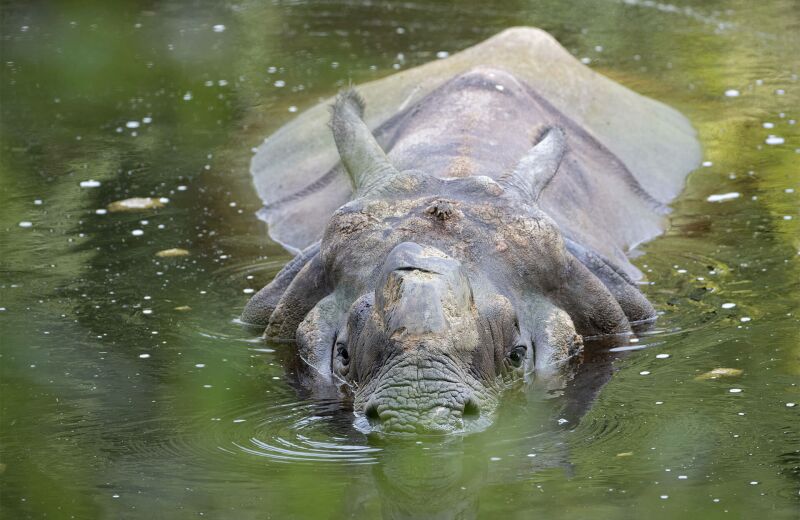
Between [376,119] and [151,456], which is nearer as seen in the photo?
[151,456]

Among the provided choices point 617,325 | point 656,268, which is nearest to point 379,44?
point 656,268

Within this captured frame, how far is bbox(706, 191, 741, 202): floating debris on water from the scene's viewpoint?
11773 mm

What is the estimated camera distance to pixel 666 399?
7770mm

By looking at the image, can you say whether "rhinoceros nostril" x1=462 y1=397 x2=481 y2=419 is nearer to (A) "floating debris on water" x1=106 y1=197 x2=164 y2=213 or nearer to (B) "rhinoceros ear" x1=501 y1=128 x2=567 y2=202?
(B) "rhinoceros ear" x1=501 y1=128 x2=567 y2=202

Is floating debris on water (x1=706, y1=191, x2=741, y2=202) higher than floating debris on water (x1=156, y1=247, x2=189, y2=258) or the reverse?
the reverse

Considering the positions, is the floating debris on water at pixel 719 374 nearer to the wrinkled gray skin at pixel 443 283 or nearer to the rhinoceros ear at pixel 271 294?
the wrinkled gray skin at pixel 443 283

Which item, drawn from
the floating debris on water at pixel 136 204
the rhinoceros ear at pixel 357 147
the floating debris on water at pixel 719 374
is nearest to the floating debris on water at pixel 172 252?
the floating debris on water at pixel 136 204

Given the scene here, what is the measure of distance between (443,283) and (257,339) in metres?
2.28

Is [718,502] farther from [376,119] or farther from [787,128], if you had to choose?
[787,128]

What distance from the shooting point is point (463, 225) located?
8.20 meters

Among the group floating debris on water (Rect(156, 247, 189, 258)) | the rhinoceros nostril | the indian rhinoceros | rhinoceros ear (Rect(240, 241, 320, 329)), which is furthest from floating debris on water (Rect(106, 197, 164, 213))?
the rhinoceros nostril

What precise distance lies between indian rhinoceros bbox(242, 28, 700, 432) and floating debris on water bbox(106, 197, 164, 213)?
0.83m

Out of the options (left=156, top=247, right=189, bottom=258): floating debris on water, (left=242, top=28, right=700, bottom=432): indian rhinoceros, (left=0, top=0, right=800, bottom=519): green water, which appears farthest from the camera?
(left=156, top=247, right=189, bottom=258): floating debris on water

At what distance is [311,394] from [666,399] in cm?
176
